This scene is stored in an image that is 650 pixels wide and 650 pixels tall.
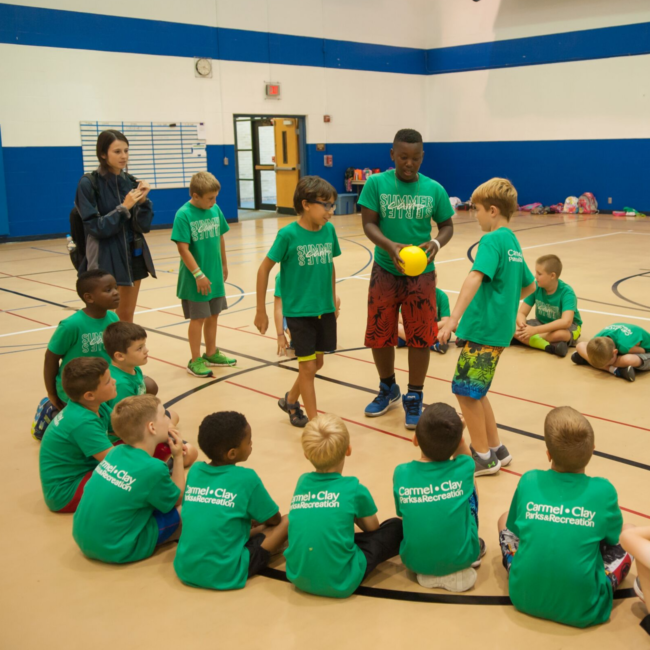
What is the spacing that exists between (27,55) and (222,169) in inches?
187

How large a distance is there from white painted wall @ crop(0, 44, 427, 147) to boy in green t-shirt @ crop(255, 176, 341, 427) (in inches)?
429

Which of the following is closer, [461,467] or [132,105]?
[461,467]

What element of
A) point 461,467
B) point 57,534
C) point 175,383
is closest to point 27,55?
point 175,383

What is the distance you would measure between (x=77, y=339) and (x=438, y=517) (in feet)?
7.69

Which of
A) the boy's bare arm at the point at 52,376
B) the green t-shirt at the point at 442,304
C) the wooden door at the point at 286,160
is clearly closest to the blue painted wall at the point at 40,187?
the wooden door at the point at 286,160

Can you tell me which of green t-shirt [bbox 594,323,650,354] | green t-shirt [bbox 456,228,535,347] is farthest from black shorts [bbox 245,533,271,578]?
green t-shirt [bbox 594,323,650,354]

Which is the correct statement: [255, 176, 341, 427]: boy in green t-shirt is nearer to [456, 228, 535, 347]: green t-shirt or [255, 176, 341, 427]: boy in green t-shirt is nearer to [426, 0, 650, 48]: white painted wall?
[456, 228, 535, 347]: green t-shirt

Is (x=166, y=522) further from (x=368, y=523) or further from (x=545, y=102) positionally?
(x=545, y=102)

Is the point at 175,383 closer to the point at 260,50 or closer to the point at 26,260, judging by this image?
the point at 26,260

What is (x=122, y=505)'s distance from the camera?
285 cm

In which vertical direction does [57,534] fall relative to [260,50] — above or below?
below

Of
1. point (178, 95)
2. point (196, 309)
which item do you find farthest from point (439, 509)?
point (178, 95)

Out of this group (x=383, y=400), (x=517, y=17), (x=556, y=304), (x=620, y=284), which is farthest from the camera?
(x=517, y=17)

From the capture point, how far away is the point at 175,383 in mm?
5254
